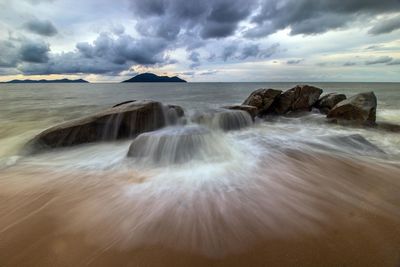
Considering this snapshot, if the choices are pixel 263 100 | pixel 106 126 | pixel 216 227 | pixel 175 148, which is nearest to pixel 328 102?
pixel 263 100

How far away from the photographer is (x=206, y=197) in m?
3.78

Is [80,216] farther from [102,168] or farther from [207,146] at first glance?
[207,146]

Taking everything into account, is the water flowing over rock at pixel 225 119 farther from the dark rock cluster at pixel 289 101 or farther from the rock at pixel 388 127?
the rock at pixel 388 127

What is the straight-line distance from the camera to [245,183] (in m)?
4.33

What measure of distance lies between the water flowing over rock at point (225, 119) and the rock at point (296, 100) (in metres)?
4.70

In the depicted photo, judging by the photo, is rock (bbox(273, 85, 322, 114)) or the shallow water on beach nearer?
the shallow water on beach

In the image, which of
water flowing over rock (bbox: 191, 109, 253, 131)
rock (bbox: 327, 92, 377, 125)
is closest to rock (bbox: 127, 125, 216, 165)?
water flowing over rock (bbox: 191, 109, 253, 131)

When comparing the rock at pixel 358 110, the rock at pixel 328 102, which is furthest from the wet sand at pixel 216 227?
the rock at pixel 328 102

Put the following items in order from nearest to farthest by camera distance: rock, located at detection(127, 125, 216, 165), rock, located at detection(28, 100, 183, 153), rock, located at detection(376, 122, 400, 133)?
rock, located at detection(127, 125, 216, 165) → rock, located at detection(28, 100, 183, 153) → rock, located at detection(376, 122, 400, 133)

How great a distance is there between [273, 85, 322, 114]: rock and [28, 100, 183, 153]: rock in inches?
353

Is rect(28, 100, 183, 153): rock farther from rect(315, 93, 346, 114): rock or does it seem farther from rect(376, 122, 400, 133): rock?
rect(315, 93, 346, 114): rock

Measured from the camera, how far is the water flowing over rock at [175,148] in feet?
18.6

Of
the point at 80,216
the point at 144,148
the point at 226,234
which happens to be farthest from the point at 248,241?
the point at 144,148

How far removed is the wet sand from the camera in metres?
2.40
